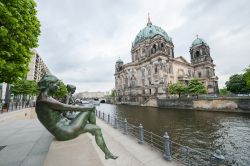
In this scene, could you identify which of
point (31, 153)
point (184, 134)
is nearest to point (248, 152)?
point (184, 134)

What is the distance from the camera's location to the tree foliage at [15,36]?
5898mm

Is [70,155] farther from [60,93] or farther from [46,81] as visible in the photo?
[60,93]

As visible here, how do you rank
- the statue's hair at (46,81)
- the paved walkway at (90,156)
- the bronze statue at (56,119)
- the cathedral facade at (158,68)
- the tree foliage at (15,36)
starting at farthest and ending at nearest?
the cathedral facade at (158,68)
the tree foliage at (15,36)
the paved walkway at (90,156)
the statue's hair at (46,81)
the bronze statue at (56,119)

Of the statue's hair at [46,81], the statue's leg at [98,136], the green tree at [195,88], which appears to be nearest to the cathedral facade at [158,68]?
the green tree at [195,88]

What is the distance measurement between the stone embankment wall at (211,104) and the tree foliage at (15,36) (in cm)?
3432

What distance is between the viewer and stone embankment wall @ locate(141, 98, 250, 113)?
28.2 metres

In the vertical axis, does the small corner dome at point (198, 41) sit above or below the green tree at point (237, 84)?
above

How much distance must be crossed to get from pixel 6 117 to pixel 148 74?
53297 millimetres

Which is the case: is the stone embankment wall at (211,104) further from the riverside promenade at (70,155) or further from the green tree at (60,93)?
the riverside promenade at (70,155)

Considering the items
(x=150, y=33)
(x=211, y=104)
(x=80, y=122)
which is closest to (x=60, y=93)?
(x=80, y=122)

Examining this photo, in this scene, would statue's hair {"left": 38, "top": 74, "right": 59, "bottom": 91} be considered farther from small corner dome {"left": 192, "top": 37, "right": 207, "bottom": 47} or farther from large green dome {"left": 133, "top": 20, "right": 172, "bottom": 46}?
small corner dome {"left": 192, "top": 37, "right": 207, "bottom": 47}

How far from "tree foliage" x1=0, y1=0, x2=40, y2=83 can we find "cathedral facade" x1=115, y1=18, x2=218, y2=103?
Answer: 1967 inches

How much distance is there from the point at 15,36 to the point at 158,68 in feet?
174

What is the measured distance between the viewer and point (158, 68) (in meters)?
56.8
